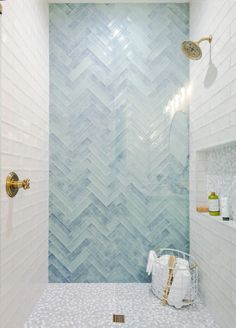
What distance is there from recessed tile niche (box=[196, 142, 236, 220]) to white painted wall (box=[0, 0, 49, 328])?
4.27 feet

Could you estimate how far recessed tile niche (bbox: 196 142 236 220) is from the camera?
5.98ft

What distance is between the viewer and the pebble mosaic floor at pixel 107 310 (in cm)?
184

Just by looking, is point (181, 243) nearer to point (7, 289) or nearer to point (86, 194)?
point (86, 194)

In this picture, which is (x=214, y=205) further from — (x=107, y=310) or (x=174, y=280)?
(x=107, y=310)

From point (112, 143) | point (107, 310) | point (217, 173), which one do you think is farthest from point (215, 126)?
point (107, 310)

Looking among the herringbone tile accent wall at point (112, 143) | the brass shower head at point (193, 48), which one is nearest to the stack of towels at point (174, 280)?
the herringbone tile accent wall at point (112, 143)

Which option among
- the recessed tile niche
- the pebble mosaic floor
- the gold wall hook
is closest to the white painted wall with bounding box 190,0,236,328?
the recessed tile niche

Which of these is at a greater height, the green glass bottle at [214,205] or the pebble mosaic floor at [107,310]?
the green glass bottle at [214,205]

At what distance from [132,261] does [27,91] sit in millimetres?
1657

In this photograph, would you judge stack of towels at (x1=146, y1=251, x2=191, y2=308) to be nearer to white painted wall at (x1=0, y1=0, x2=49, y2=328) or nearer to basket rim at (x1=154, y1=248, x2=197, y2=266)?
basket rim at (x1=154, y1=248, x2=197, y2=266)

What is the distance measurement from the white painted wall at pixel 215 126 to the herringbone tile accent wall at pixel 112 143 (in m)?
0.23

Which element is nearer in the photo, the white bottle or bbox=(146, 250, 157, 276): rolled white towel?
the white bottle

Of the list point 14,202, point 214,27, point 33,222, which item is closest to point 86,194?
point 33,222

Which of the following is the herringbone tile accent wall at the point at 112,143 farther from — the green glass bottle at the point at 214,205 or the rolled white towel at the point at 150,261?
the green glass bottle at the point at 214,205
